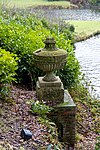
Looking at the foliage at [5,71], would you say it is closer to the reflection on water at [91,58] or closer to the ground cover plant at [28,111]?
the ground cover plant at [28,111]

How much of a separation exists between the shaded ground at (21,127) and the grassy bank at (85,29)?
1467 cm

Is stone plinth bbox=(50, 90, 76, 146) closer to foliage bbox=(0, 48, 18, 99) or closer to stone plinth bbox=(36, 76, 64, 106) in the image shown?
stone plinth bbox=(36, 76, 64, 106)

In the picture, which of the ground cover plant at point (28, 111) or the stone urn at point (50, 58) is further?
the stone urn at point (50, 58)

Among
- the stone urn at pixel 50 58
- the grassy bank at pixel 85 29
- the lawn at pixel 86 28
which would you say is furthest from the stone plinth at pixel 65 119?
the lawn at pixel 86 28

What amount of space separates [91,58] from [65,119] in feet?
30.5

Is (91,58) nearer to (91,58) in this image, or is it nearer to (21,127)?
(91,58)

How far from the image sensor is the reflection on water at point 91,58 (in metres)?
10.9

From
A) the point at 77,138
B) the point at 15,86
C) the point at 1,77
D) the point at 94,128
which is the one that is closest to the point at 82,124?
the point at 94,128

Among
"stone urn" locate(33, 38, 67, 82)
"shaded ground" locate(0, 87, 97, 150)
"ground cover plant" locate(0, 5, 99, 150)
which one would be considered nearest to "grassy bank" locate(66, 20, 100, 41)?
"ground cover plant" locate(0, 5, 99, 150)

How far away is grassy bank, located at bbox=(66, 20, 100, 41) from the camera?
21.1 m

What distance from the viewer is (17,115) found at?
16.6 feet

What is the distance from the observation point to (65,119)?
5.45 meters

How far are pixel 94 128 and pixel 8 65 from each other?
2.29 m

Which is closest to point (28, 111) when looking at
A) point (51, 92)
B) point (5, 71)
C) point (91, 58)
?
point (51, 92)
